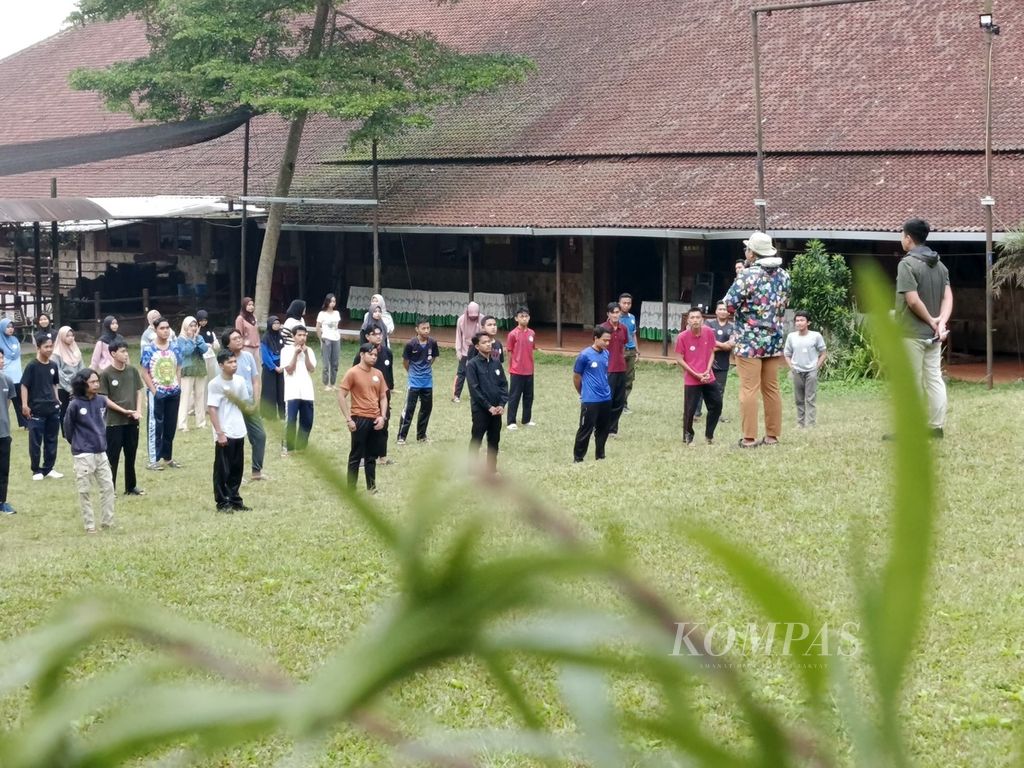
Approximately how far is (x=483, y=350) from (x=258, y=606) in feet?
19.7

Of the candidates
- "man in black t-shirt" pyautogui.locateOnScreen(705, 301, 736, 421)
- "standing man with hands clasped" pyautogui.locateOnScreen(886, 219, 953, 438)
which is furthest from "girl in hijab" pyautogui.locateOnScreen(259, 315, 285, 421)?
"standing man with hands clasped" pyautogui.locateOnScreen(886, 219, 953, 438)

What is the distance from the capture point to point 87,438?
11609 mm

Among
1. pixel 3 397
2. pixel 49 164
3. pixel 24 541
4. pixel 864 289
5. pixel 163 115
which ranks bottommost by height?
pixel 24 541

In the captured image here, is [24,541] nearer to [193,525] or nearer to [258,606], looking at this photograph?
[193,525]

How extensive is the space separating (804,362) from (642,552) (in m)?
7.77

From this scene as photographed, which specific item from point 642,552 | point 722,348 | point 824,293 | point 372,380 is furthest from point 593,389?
point 824,293

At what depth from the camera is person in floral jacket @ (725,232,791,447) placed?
11484 millimetres

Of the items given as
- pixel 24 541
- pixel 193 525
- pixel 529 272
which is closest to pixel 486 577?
pixel 193 525

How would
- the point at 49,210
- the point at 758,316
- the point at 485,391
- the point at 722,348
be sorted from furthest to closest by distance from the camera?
1. the point at 49,210
2. the point at 722,348
3. the point at 485,391
4. the point at 758,316

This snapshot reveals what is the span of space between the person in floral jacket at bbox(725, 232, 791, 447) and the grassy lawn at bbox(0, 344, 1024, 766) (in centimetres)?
63

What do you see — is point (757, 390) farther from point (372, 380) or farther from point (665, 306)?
point (665, 306)

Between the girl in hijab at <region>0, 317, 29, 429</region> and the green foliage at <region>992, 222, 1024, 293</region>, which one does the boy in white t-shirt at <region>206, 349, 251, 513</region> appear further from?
the green foliage at <region>992, 222, 1024, 293</region>

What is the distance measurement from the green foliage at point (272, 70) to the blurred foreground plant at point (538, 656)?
24.5 m

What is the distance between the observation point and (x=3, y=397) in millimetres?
12555
